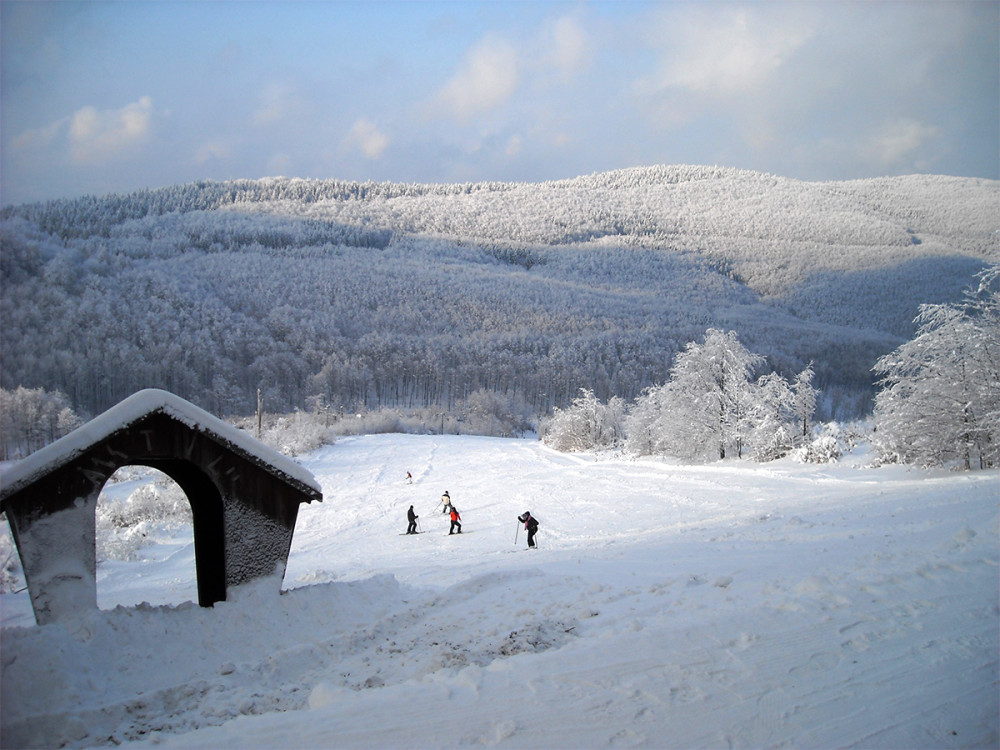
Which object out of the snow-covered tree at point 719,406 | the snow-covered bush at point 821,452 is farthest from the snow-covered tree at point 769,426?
the snow-covered bush at point 821,452

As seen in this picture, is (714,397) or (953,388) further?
(714,397)

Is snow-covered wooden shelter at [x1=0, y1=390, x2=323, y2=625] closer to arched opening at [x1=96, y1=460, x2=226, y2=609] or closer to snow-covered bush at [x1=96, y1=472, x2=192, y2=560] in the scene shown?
arched opening at [x1=96, y1=460, x2=226, y2=609]

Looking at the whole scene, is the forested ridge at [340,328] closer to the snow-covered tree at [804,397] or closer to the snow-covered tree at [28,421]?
the snow-covered tree at [28,421]

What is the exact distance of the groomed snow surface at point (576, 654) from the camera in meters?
5.20

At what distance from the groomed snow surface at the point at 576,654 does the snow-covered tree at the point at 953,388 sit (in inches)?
447

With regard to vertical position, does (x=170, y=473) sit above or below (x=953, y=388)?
below

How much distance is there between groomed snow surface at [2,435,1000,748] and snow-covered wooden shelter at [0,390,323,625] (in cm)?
62

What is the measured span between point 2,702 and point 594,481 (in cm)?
3040

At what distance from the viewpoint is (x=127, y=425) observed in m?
7.61

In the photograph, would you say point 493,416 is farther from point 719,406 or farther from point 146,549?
point 146,549

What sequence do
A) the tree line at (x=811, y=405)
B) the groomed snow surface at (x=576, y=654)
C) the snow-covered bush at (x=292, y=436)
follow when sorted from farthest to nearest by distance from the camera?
the snow-covered bush at (x=292, y=436) → the tree line at (x=811, y=405) → the groomed snow surface at (x=576, y=654)

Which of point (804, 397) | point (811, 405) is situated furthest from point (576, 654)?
point (811, 405)

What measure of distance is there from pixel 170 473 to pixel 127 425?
6.17 feet

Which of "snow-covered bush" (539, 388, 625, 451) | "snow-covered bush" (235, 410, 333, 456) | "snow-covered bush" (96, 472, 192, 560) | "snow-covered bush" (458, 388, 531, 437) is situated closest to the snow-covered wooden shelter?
"snow-covered bush" (96, 472, 192, 560)
